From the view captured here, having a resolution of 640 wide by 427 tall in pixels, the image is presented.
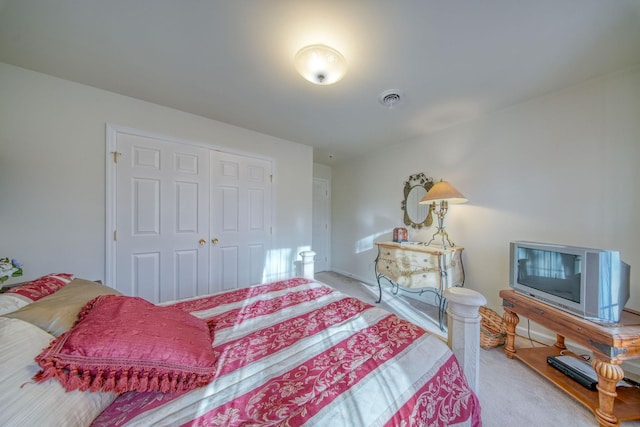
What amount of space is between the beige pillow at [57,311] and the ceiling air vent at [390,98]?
2503 millimetres

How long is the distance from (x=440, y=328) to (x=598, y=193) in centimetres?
184

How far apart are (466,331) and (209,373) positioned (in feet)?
3.59

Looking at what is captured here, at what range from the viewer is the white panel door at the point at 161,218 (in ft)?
7.23

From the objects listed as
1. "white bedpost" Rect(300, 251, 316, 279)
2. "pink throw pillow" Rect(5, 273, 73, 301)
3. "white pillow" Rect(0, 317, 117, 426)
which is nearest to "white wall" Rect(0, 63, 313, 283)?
"pink throw pillow" Rect(5, 273, 73, 301)

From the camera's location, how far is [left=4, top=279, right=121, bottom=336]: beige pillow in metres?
0.74

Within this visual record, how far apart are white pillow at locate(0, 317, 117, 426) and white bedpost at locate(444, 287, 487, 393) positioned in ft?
4.23

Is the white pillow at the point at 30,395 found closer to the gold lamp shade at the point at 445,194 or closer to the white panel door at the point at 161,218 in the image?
the white panel door at the point at 161,218

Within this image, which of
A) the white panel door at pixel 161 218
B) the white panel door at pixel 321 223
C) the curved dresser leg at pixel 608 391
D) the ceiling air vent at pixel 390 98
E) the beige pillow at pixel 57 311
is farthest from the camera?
the white panel door at pixel 321 223

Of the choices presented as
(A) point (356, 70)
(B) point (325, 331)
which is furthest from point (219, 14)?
(B) point (325, 331)

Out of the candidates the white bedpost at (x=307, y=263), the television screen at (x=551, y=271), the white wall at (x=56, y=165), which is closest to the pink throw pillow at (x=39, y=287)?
the white wall at (x=56, y=165)

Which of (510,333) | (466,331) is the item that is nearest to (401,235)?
(510,333)

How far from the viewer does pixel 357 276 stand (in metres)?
4.14

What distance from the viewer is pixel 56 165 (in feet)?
6.28

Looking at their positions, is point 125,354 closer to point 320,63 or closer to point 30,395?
point 30,395
